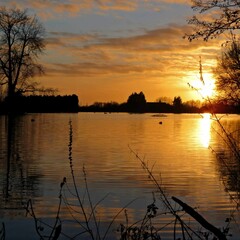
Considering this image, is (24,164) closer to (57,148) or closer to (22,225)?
(57,148)

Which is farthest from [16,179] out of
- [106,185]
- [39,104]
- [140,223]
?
[39,104]

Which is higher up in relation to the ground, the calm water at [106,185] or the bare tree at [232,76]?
the bare tree at [232,76]

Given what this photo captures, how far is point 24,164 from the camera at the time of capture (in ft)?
51.7

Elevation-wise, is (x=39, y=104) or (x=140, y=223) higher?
(x=39, y=104)

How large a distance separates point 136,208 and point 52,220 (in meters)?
1.74

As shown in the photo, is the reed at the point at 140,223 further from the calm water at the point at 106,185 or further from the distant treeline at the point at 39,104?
the distant treeline at the point at 39,104

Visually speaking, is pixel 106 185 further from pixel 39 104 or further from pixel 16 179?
pixel 39 104

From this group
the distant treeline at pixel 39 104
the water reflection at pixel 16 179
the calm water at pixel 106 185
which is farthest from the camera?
the distant treeline at pixel 39 104

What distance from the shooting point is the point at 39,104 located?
3275 inches

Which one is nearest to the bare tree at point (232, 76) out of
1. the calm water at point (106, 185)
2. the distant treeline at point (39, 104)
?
the calm water at point (106, 185)

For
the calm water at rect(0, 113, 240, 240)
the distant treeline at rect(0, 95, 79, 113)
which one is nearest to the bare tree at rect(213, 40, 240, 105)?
the calm water at rect(0, 113, 240, 240)

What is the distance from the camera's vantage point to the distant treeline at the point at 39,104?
2389 inches

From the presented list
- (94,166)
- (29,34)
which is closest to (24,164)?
(94,166)

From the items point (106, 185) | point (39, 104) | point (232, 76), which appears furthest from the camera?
point (39, 104)
